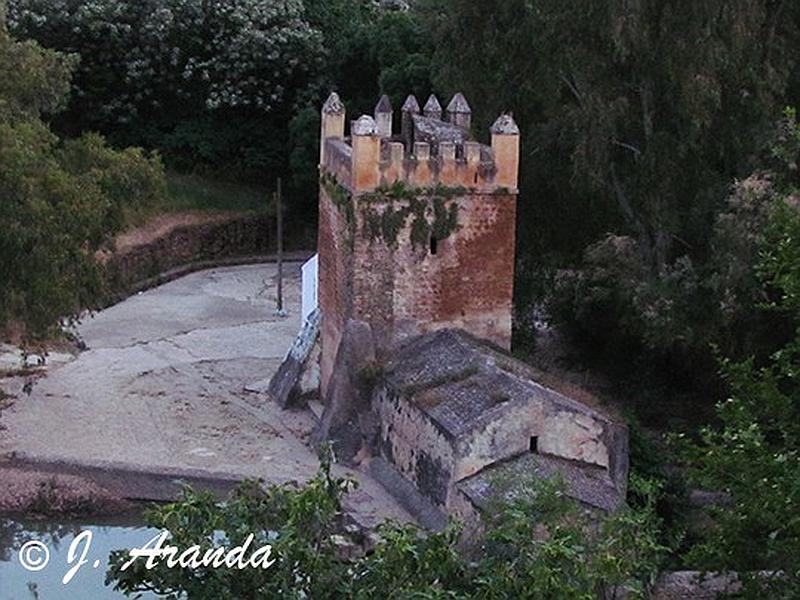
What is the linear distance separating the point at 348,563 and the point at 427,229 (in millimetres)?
11216

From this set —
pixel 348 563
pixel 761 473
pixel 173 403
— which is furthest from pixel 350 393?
pixel 348 563

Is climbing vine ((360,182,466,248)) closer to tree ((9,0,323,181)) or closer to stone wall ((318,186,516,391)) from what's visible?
stone wall ((318,186,516,391))

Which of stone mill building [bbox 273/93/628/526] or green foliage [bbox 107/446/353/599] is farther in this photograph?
stone mill building [bbox 273/93/628/526]

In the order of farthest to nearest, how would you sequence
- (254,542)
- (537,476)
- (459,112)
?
1. (459,112)
2. (537,476)
3. (254,542)

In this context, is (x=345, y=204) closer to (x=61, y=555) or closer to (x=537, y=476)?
(x=537, y=476)

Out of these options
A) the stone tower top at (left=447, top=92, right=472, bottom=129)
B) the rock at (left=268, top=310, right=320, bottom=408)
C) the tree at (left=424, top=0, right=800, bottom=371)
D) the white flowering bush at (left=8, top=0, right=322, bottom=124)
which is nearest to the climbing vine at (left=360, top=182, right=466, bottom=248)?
the stone tower top at (left=447, top=92, right=472, bottom=129)

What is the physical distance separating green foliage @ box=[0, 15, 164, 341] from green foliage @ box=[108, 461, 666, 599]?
9.17m

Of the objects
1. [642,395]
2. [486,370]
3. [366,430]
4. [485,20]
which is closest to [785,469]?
[486,370]

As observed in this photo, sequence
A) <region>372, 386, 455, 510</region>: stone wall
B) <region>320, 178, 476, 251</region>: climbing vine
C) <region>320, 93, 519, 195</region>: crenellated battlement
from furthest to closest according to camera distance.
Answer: <region>320, 178, 476, 251</region>: climbing vine, <region>320, 93, 519, 195</region>: crenellated battlement, <region>372, 386, 455, 510</region>: stone wall

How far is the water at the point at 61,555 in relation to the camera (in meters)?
17.8

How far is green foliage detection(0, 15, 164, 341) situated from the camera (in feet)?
65.5

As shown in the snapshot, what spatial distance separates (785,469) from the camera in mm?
14109

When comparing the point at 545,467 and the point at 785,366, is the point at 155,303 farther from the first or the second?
the point at 785,366

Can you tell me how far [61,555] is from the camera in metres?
19.2
